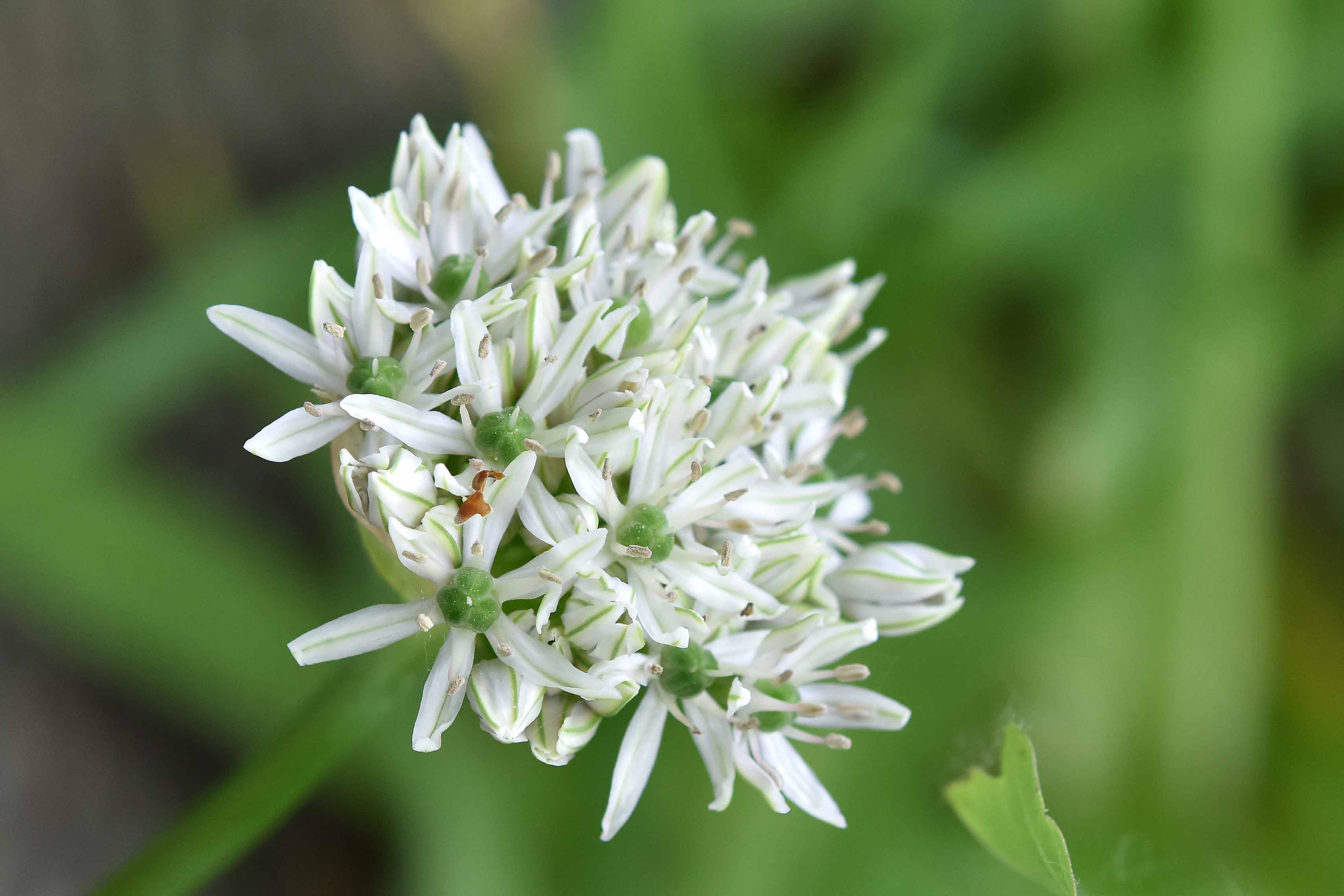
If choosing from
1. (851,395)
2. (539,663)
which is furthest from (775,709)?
(851,395)

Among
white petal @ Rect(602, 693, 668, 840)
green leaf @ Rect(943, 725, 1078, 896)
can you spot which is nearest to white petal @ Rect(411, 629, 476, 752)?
white petal @ Rect(602, 693, 668, 840)

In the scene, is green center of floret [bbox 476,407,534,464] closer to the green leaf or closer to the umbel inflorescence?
the umbel inflorescence

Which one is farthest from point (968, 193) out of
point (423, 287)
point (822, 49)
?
point (423, 287)

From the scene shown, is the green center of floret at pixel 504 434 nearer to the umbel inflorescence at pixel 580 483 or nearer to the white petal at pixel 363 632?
the umbel inflorescence at pixel 580 483

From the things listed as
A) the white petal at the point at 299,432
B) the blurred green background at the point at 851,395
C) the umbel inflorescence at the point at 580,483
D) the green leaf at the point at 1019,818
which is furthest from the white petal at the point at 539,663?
the blurred green background at the point at 851,395

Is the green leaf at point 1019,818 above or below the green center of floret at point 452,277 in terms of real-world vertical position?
below

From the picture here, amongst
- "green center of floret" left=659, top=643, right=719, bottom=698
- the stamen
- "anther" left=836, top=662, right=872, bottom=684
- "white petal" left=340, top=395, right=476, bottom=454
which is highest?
Answer: "anther" left=836, top=662, right=872, bottom=684

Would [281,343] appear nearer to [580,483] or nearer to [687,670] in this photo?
[580,483]
